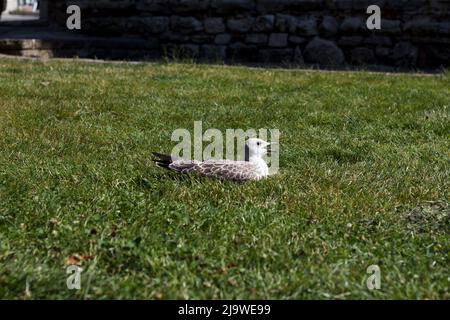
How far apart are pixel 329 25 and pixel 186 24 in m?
2.72

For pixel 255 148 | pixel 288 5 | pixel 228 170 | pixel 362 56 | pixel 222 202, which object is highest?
pixel 288 5

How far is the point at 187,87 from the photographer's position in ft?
29.8

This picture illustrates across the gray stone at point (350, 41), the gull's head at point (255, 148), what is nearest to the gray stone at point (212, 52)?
the gray stone at point (350, 41)

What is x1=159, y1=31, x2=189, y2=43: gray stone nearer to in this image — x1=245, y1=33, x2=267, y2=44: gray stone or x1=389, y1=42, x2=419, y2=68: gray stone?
x1=245, y1=33, x2=267, y2=44: gray stone

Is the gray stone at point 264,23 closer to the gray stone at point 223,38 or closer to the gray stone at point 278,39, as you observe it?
the gray stone at point 278,39

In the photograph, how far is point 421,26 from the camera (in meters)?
12.0

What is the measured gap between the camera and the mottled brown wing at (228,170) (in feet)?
15.9

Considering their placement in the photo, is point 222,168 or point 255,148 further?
point 255,148

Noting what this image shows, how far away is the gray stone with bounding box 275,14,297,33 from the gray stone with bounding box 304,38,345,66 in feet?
1.41

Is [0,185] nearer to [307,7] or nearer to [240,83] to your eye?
[240,83]

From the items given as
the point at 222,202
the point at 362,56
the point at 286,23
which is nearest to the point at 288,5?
the point at 286,23

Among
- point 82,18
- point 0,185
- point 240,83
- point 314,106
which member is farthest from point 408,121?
point 82,18

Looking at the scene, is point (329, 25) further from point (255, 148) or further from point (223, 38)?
point (255, 148)
